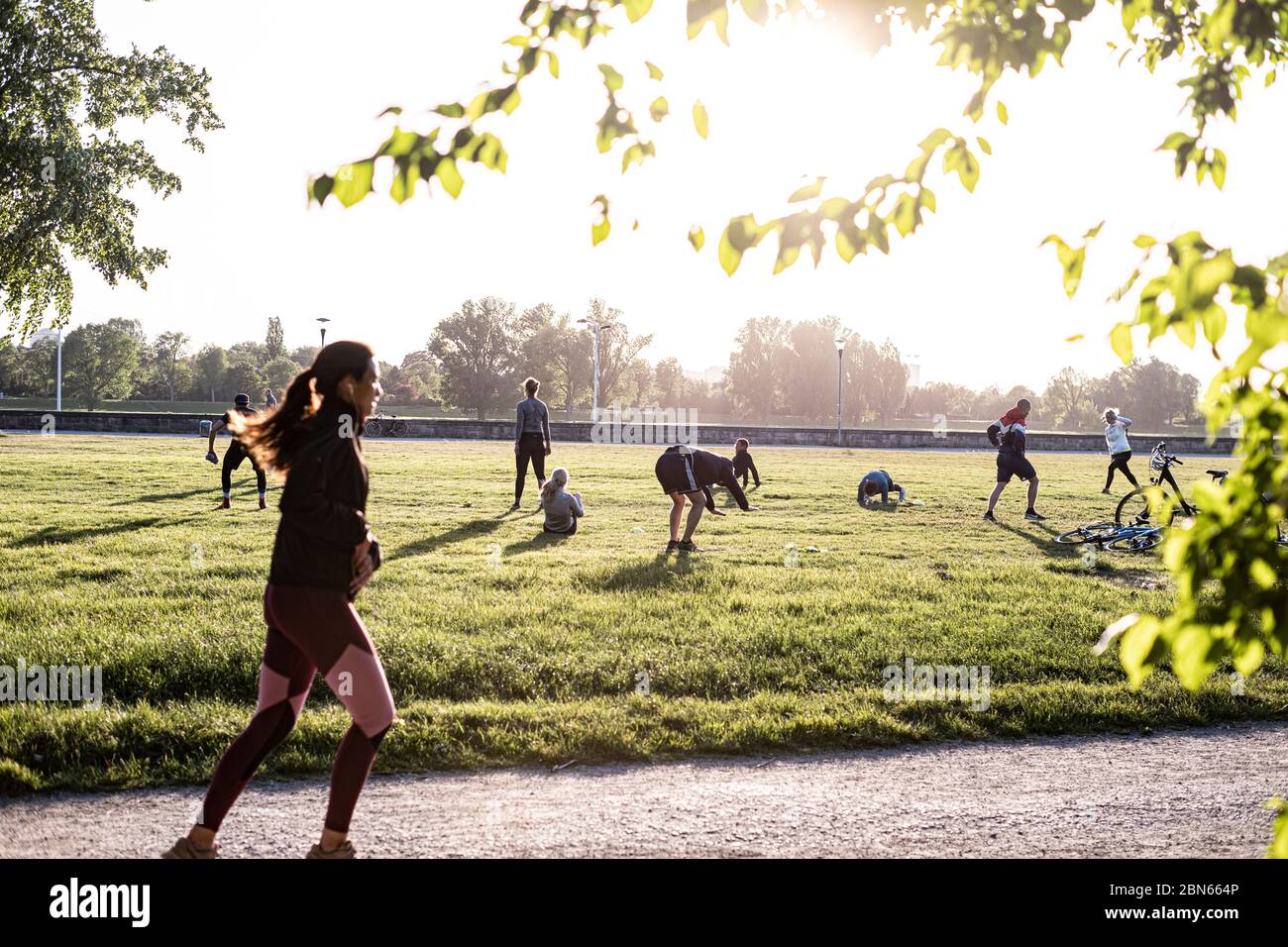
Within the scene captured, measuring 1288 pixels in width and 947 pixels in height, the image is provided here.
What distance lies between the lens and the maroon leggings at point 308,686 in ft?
10.6

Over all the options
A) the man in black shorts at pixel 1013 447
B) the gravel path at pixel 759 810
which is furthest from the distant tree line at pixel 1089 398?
the gravel path at pixel 759 810

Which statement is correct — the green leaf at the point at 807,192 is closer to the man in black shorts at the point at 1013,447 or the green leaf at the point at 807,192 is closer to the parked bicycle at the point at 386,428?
the man in black shorts at the point at 1013,447

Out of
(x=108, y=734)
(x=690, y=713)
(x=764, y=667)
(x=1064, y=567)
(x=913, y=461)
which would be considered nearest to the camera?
(x=108, y=734)

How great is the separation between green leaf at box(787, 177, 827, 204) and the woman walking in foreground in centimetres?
166

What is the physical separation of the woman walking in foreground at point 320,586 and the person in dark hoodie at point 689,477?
286 inches

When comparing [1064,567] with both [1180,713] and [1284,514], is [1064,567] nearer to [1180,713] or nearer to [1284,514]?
[1180,713]

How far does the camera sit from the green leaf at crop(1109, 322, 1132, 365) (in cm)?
198

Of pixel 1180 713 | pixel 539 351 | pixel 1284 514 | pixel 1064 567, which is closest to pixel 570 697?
pixel 1180 713

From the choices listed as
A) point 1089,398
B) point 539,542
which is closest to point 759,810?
point 539,542

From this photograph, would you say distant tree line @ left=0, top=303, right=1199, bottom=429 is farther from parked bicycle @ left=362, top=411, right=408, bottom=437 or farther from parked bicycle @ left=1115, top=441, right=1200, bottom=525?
parked bicycle @ left=1115, top=441, right=1200, bottom=525

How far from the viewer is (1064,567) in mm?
10812

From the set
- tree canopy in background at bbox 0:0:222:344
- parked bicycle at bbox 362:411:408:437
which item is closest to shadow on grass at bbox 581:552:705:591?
tree canopy in background at bbox 0:0:222:344

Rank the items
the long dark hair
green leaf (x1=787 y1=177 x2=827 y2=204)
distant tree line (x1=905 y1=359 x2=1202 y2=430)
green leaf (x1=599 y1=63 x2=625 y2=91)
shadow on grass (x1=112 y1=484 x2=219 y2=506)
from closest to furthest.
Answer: green leaf (x1=787 y1=177 x2=827 y2=204)
green leaf (x1=599 y1=63 x2=625 y2=91)
the long dark hair
shadow on grass (x1=112 y1=484 x2=219 y2=506)
distant tree line (x1=905 y1=359 x2=1202 y2=430)
